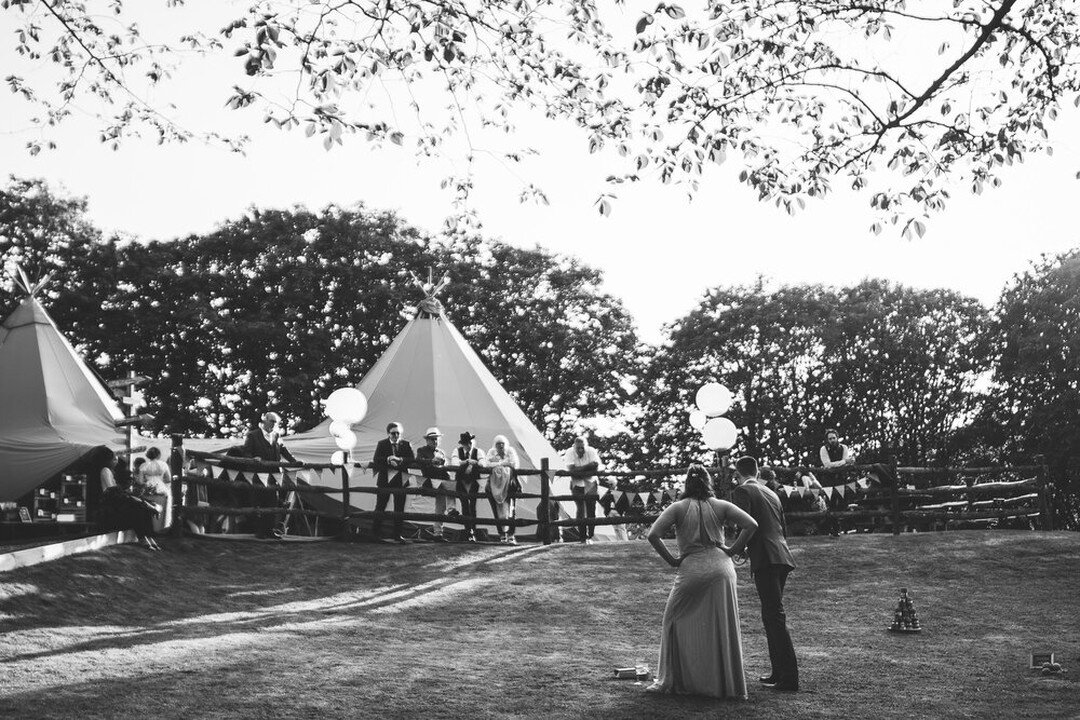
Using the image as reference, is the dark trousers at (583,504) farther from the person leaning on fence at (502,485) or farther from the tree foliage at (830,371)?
the tree foliage at (830,371)

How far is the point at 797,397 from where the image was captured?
117 ft

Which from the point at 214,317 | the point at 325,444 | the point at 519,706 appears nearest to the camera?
the point at 519,706

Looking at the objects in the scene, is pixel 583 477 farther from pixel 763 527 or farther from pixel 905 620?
pixel 763 527

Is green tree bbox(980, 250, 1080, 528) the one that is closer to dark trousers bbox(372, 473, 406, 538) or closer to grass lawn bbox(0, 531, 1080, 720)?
grass lawn bbox(0, 531, 1080, 720)

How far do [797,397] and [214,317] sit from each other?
59.6ft

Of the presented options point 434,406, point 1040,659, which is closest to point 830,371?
point 434,406

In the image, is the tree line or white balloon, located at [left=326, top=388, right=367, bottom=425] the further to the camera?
the tree line

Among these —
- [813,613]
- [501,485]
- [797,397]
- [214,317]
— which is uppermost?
[214,317]

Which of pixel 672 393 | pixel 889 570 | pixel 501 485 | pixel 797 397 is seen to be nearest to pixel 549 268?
pixel 672 393

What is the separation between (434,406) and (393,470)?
211 inches

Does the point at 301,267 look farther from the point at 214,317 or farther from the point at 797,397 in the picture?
the point at 797,397

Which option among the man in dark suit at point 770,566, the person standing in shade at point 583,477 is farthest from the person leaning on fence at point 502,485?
the man in dark suit at point 770,566

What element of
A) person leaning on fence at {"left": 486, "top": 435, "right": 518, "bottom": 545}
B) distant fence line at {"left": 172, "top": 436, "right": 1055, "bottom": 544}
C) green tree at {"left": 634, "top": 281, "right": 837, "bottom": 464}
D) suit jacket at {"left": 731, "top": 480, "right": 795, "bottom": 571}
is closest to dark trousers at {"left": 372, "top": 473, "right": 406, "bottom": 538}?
distant fence line at {"left": 172, "top": 436, "right": 1055, "bottom": 544}

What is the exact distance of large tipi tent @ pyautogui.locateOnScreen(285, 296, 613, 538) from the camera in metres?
20.4
